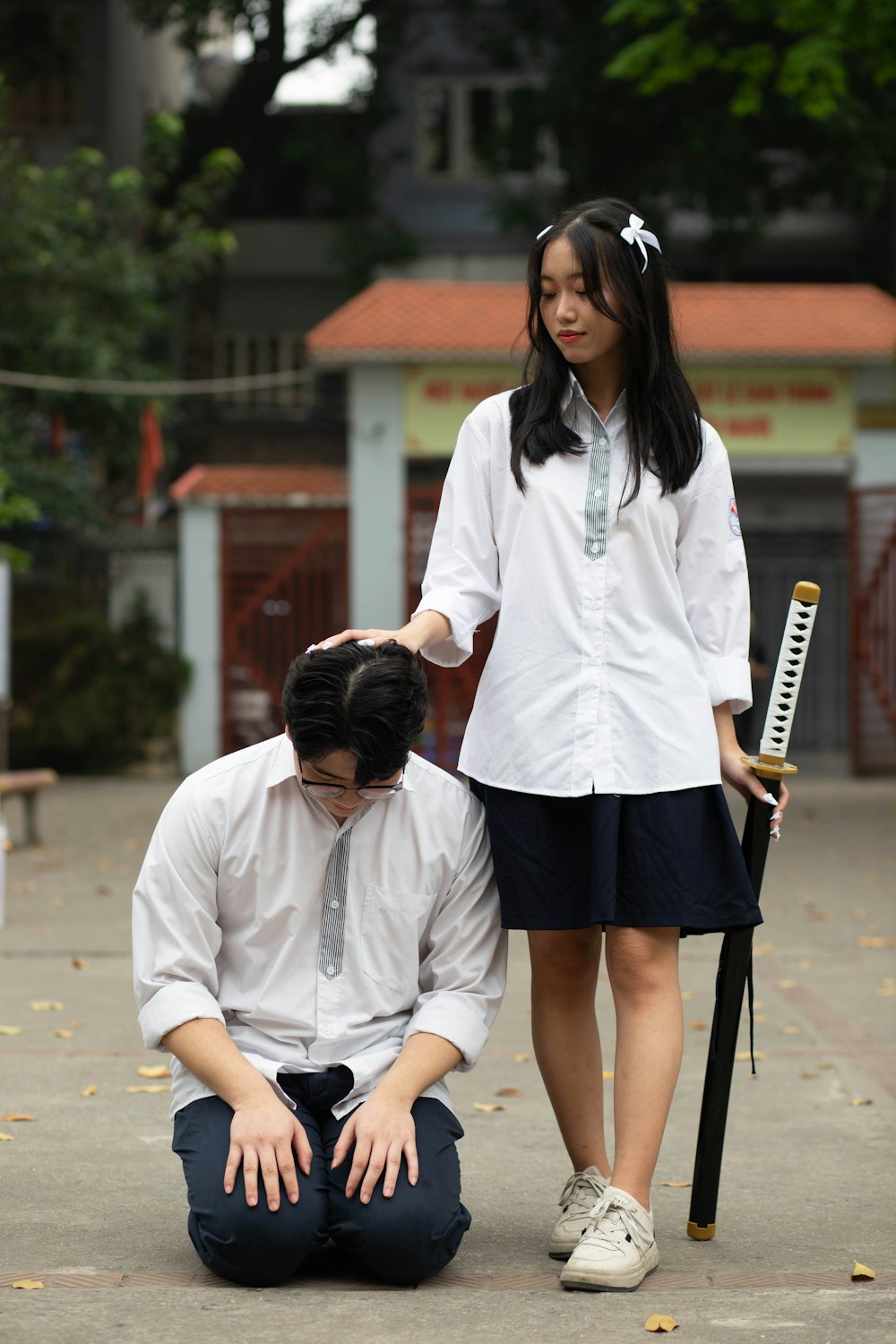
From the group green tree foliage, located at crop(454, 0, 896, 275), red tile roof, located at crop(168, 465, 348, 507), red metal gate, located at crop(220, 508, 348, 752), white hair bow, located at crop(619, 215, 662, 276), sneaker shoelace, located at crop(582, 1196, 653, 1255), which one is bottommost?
red metal gate, located at crop(220, 508, 348, 752)

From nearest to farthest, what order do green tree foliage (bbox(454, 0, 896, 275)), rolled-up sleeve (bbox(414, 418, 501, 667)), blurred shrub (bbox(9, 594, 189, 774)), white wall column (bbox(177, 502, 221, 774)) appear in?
rolled-up sleeve (bbox(414, 418, 501, 667)) < white wall column (bbox(177, 502, 221, 774)) < blurred shrub (bbox(9, 594, 189, 774)) < green tree foliage (bbox(454, 0, 896, 275))

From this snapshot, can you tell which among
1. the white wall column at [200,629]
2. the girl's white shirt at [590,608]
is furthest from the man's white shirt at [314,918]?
the white wall column at [200,629]

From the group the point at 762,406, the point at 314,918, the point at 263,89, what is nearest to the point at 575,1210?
the point at 314,918

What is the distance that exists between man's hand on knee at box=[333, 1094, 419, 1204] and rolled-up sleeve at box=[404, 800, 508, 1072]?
19 cm

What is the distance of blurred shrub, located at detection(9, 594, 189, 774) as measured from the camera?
16922 mm

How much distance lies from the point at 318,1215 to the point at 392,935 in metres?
0.52

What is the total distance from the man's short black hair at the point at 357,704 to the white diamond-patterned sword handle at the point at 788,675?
802 mm

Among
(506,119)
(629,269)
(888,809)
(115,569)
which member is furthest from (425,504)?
(629,269)

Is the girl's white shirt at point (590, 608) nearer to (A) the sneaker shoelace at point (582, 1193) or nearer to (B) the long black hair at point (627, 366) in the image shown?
(B) the long black hair at point (627, 366)

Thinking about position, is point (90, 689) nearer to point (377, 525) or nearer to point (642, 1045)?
point (377, 525)

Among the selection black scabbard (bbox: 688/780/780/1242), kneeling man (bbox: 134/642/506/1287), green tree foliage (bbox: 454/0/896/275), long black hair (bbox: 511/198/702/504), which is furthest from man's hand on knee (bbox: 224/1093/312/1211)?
green tree foliage (bbox: 454/0/896/275)

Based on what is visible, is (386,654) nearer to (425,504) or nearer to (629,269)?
(629,269)

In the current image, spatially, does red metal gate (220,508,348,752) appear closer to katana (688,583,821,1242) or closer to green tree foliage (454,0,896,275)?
green tree foliage (454,0,896,275)

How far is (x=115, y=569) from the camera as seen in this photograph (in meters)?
17.8
